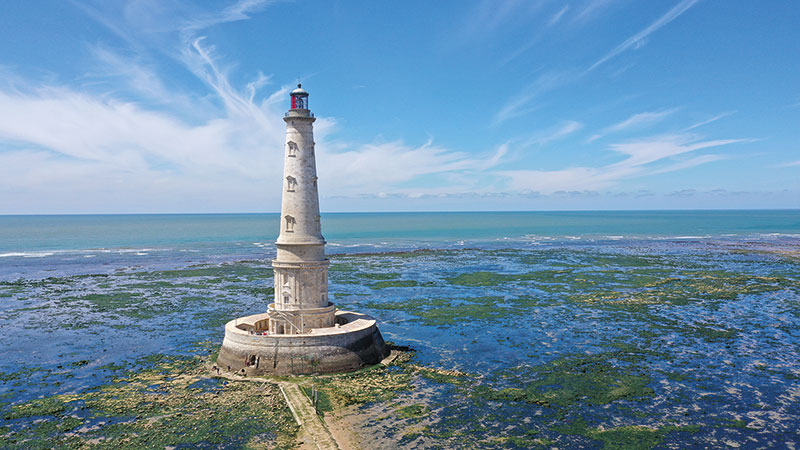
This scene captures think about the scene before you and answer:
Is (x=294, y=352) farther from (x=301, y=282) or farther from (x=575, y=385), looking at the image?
(x=575, y=385)

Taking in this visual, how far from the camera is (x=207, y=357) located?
100 feet

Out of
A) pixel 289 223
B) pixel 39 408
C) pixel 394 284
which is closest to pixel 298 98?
pixel 289 223

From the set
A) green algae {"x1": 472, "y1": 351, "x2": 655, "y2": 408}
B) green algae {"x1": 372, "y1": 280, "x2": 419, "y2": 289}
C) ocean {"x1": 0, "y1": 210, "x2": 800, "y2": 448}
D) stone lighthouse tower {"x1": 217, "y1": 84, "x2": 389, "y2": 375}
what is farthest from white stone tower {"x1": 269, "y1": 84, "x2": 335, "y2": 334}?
green algae {"x1": 372, "y1": 280, "x2": 419, "y2": 289}

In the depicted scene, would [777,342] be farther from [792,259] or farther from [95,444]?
[792,259]

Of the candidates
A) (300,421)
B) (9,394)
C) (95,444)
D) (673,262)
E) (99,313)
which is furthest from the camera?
(673,262)

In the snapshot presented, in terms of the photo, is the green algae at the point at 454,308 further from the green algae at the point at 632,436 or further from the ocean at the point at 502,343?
the green algae at the point at 632,436

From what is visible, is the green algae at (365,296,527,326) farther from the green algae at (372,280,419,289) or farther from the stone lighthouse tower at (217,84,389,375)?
the stone lighthouse tower at (217,84,389,375)

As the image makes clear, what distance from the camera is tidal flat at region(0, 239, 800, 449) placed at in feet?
68.6

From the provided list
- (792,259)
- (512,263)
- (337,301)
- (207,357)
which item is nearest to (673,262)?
(792,259)

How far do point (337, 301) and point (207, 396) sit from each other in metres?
24.1

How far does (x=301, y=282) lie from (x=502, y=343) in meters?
13.4

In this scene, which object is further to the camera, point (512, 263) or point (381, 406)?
point (512, 263)

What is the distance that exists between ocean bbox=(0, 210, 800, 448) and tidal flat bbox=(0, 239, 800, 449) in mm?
125

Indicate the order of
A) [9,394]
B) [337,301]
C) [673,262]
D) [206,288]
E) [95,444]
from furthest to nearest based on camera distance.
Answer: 1. [673,262]
2. [206,288]
3. [337,301]
4. [9,394]
5. [95,444]
